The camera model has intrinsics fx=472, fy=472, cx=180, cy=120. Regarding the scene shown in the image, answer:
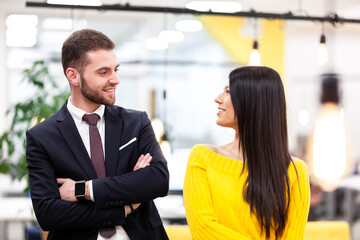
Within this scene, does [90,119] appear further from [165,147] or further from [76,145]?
[165,147]

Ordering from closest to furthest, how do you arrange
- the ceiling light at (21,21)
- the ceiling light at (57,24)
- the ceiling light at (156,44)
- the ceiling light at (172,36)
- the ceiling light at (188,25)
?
the ceiling light at (21,21), the ceiling light at (57,24), the ceiling light at (188,25), the ceiling light at (156,44), the ceiling light at (172,36)

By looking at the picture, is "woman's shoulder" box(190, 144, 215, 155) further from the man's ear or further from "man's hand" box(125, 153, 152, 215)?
the man's ear

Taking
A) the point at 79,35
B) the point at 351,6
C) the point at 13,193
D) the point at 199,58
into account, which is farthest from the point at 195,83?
the point at 79,35

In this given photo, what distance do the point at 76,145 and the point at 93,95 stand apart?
0.68 feet

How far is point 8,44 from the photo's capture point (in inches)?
281

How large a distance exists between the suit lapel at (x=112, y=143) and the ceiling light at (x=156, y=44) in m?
6.04

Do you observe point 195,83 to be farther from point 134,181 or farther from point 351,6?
point 134,181

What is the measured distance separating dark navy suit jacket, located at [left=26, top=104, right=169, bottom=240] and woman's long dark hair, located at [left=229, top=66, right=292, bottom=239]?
0.37 meters

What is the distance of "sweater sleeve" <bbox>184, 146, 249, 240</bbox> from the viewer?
1.78 m

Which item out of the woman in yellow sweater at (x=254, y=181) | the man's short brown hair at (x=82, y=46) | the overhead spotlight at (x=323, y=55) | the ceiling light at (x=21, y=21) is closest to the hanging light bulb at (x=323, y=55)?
the overhead spotlight at (x=323, y=55)

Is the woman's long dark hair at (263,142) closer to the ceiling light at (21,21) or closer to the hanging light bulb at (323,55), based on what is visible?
the hanging light bulb at (323,55)

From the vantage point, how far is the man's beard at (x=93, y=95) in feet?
6.09

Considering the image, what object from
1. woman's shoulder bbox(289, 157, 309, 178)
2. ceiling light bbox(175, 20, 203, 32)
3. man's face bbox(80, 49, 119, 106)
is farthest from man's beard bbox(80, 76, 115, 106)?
ceiling light bbox(175, 20, 203, 32)

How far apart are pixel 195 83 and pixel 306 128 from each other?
3.60 m
